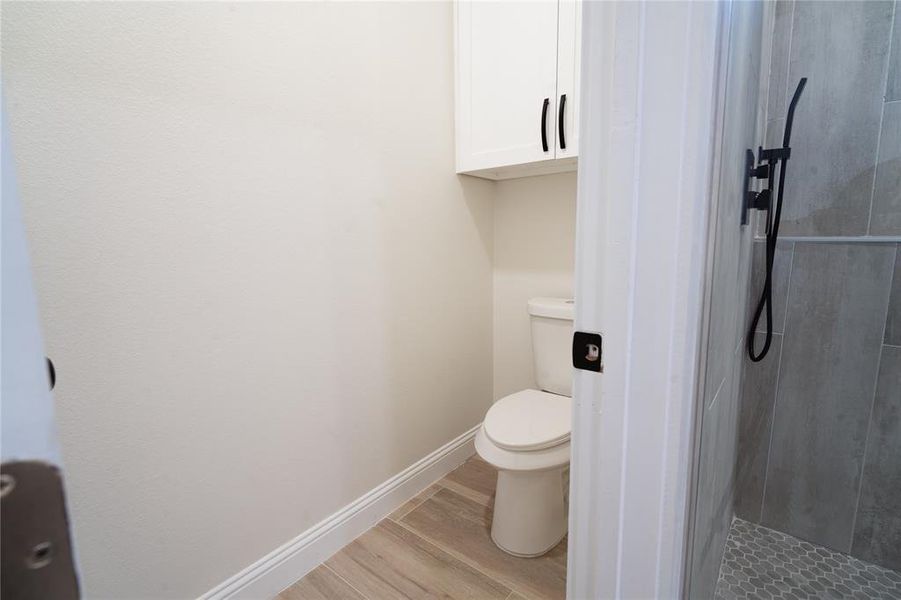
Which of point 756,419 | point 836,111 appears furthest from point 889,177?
point 756,419

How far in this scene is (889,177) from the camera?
1.24 metres

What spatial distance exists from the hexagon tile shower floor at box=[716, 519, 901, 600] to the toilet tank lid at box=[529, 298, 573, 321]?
0.99 m

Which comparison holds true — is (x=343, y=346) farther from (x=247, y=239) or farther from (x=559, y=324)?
(x=559, y=324)

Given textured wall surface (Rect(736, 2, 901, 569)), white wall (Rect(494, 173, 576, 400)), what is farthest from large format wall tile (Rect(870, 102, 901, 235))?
white wall (Rect(494, 173, 576, 400))

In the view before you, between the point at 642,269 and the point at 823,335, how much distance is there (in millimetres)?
1289

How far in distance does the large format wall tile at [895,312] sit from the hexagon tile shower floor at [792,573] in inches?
29.7

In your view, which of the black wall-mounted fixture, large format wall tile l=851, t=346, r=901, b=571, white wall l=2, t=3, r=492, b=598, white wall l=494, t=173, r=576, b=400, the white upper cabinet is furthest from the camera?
white wall l=494, t=173, r=576, b=400

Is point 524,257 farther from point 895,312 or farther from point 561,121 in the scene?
point 895,312

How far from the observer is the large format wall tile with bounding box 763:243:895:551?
1.31m

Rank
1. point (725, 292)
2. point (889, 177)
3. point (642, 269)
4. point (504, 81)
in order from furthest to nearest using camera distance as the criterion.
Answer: point (504, 81), point (889, 177), point (725, 292), point (642, 269)

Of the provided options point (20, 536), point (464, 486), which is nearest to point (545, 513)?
point (464, 486)

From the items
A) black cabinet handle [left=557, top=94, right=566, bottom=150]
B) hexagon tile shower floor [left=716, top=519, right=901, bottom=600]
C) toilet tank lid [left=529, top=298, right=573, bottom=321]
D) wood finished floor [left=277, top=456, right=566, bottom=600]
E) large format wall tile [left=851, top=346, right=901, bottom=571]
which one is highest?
black cabinet handle [left=557, top=94, right=566, bottom=150]

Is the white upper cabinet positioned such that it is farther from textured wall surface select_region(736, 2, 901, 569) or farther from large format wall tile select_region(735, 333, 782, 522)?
large format wall tile select_region(735, 333, 782, 522)

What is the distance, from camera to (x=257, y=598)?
4.23 ft
